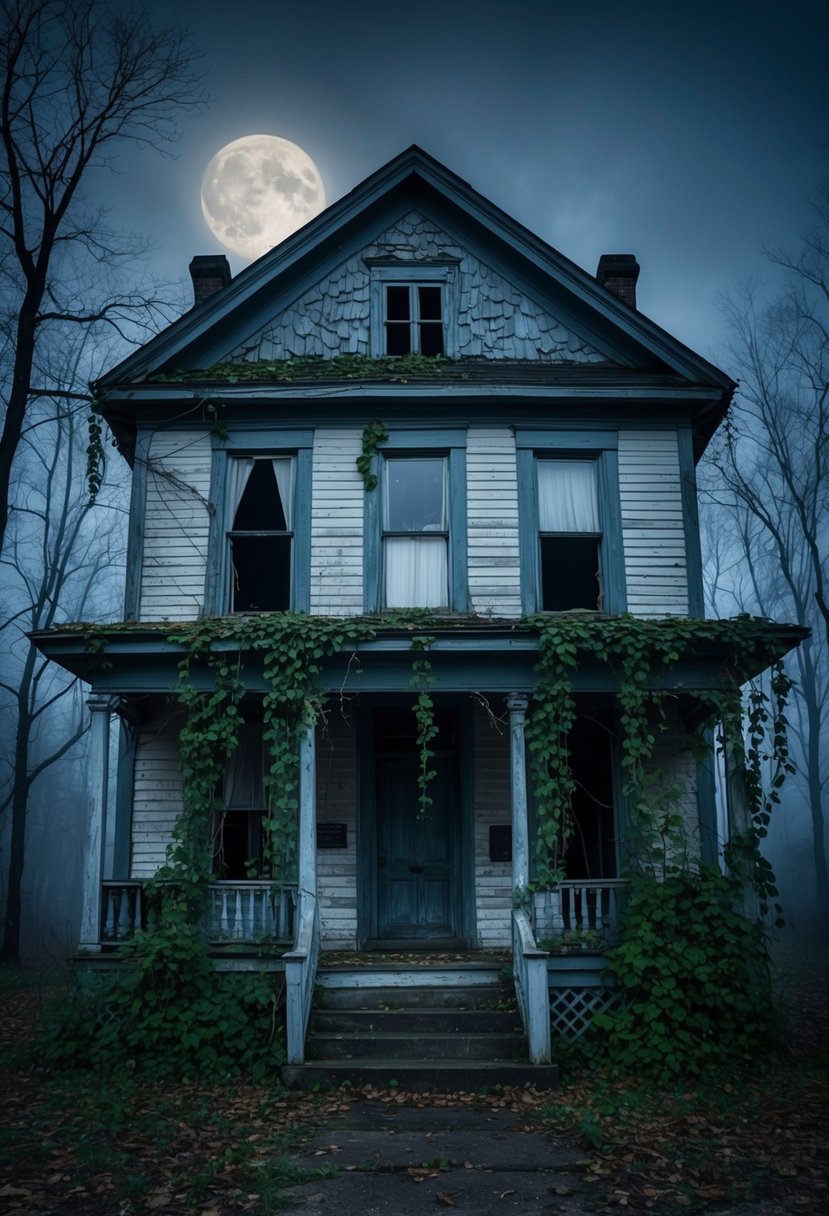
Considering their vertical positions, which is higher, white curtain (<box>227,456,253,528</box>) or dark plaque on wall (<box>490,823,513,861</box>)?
white curtain (<box>227,456,253,528</box>)

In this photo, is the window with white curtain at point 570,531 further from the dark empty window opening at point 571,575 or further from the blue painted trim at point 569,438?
the blue painted trim at point 569,438

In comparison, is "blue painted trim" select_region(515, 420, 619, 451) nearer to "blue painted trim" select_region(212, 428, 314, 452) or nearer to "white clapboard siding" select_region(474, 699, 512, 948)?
"blue painted trim" select_region(212, 428, 314, 452)

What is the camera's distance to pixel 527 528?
12250 millimetres

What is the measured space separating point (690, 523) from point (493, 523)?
254cm

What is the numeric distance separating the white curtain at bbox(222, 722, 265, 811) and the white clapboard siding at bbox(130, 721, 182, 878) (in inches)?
24.5

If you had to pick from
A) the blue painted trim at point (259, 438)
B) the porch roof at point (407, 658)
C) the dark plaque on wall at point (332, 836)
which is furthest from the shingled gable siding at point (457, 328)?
the dark plaque on wall at point (332, 836)

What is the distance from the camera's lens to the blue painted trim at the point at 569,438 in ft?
40.9

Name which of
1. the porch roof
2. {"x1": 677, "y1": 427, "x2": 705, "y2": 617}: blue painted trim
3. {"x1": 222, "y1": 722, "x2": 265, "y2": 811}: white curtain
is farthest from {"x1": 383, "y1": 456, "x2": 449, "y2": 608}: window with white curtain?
{"x1": 677, "y1": 427, "x2": 705, "y2": 617}: blue painted trim

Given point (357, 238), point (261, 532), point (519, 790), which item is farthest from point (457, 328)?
point (519, 790)

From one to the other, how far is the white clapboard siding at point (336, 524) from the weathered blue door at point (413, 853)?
7.22ft

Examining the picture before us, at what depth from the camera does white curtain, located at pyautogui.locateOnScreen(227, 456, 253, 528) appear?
12430 mm

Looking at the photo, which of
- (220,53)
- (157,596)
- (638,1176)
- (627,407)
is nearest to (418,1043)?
(638,1176)

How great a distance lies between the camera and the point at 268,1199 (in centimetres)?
607

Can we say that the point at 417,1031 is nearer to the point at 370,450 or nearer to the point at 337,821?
the point at 337,821
